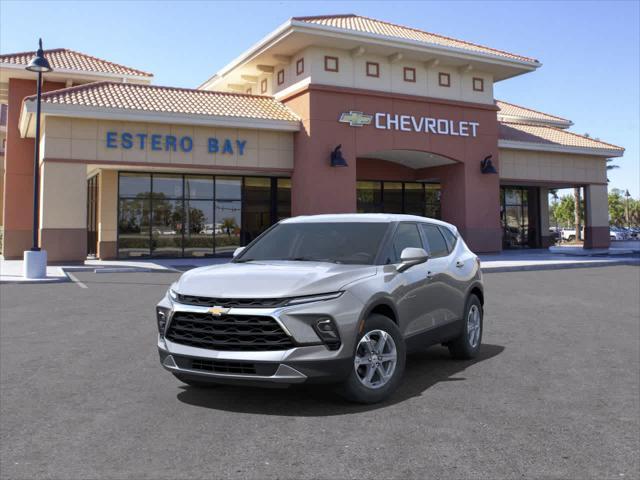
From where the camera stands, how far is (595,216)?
34.4 m

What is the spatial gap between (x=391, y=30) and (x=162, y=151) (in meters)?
12.6

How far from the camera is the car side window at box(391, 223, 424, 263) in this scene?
235 inches

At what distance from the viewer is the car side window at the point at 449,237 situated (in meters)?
7.21

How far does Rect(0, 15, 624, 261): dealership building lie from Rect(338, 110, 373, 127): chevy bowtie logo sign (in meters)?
0.08

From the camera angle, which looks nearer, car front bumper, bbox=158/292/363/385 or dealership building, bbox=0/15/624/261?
car front bumper, bbox=158/292/363/385

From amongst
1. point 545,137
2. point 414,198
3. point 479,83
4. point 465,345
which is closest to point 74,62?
point 414,198

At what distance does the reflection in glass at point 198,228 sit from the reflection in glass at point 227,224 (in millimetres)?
299

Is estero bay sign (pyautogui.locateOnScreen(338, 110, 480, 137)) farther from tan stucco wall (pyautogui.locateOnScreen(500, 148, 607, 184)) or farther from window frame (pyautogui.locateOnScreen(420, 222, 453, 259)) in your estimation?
window frame (pyautogui.locateOnScreen(420, 222, 453, 259))

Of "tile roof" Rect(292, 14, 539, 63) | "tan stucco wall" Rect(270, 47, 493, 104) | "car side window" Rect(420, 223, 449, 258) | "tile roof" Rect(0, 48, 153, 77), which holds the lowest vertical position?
"car side window" Rect(420, 223, 449, 258)

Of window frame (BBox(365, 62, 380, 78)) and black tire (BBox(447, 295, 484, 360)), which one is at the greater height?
window frame (BBox(365, 62, 380, 78))

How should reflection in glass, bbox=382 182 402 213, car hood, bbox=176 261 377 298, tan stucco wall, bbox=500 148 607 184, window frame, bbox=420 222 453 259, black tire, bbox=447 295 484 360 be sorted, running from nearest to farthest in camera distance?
car hood, bbox=176 261 377 298 → window frame, bbox=420 222 453 259 → black tire, bbox=447 295 484 360 → tan stucco wall, bbox=500 148 607 184 → reflection in glass, bbox=382 182 402 213

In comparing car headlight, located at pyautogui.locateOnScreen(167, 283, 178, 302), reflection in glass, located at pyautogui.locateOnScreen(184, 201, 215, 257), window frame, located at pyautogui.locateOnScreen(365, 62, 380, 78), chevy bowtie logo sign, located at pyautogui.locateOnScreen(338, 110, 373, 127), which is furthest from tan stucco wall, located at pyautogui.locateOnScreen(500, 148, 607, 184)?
car headlight, located at pyautogui.locateOnScreen(167, 283, 178, 302)

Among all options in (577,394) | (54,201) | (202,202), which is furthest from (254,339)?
(202,202)

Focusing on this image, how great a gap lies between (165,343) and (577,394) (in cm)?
383
